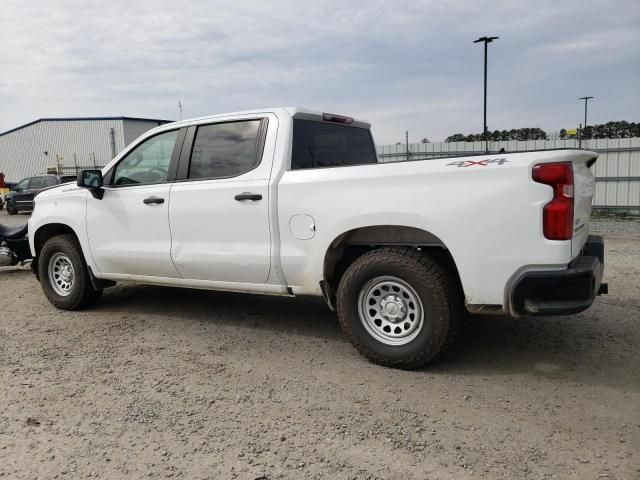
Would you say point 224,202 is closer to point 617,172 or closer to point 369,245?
point 369,245

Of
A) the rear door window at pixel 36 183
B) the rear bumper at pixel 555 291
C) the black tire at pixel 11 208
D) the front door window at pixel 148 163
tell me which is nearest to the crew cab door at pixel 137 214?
the front door window at pixel 148 163

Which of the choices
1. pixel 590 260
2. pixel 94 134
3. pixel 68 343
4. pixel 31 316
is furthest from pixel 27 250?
pixel 94 134

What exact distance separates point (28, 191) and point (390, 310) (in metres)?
21.6

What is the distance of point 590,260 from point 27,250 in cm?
781

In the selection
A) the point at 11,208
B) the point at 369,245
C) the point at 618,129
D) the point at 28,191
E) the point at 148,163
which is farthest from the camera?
the point at 618,129

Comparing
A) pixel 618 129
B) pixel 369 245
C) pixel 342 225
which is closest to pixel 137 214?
pixel 342 225

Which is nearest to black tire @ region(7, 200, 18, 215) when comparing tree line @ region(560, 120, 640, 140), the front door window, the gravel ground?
the gravel ground

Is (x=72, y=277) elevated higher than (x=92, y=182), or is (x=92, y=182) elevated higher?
(x=92, y=182)

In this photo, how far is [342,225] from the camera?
398cm

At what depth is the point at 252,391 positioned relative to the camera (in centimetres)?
368

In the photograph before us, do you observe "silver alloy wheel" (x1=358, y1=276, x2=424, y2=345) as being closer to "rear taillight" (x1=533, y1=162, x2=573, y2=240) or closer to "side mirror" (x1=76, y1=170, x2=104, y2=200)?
"rear taillight" (x1=533, y1=162, x2=573, y2=240)

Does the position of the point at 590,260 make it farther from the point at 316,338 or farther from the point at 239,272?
the point at 239,272

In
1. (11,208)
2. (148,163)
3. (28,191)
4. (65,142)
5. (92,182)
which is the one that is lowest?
(11,208)

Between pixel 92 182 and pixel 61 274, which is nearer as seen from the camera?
pixel 92 182
